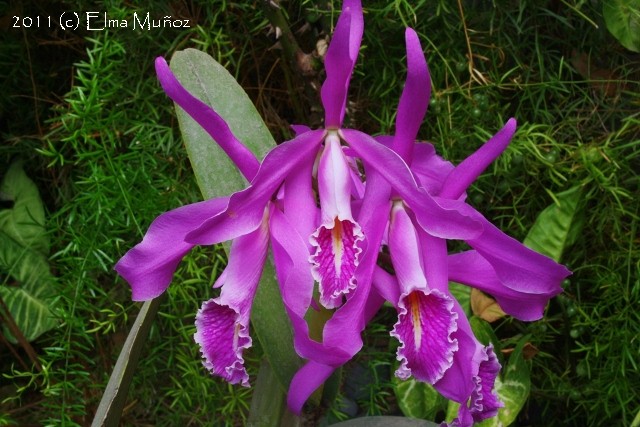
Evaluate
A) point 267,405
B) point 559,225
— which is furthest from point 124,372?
point 559,225

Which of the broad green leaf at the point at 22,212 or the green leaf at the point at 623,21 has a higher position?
the green leaf at the point at 623,21

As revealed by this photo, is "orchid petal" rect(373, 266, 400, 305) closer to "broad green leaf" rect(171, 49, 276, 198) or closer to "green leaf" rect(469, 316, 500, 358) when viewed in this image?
"broad green leaf" rect(171, 49, 276, 198)

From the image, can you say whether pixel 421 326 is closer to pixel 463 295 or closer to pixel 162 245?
pixel 162 245

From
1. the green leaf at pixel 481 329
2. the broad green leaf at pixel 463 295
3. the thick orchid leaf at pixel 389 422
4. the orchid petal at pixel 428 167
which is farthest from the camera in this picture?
the broad green leaf at pixel 463 295

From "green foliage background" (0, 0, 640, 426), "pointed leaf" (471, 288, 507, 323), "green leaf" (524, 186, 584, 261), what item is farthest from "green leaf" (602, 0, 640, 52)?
"pointed leaf" (471, 288, 507, 323)

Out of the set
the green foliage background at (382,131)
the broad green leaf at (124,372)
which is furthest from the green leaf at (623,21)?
the broad green leaf at (124,372)

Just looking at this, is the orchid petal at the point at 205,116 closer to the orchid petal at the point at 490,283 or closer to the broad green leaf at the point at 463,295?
the orchid petal at the point at 490,283

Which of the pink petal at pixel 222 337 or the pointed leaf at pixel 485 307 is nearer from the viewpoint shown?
the pink petal at pixel 222 337
